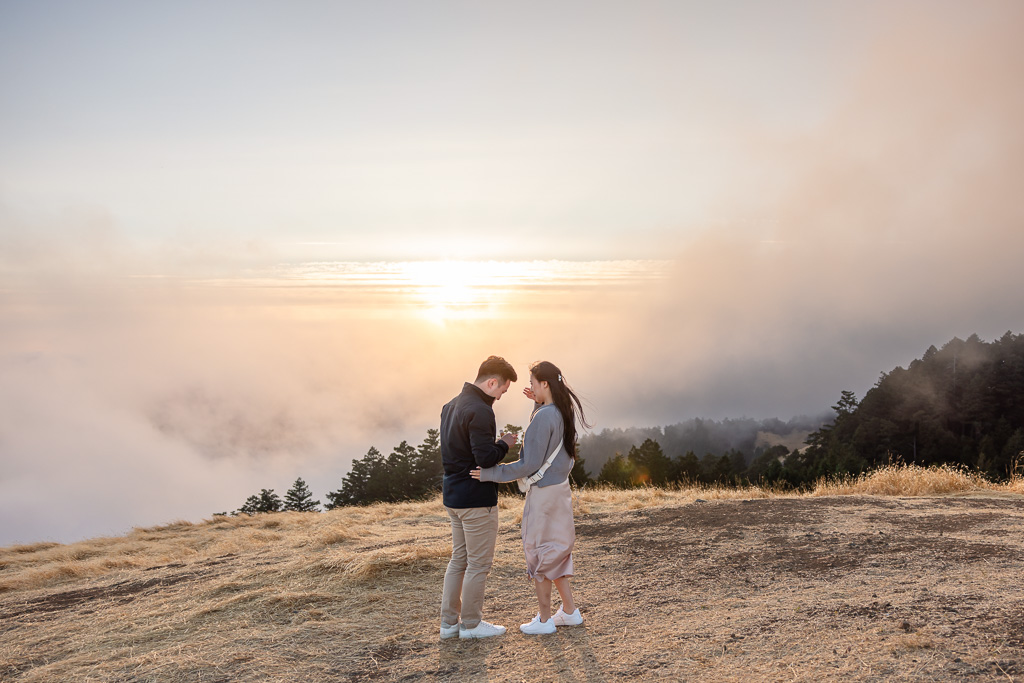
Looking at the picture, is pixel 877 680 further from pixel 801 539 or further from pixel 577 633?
pixel 801 539

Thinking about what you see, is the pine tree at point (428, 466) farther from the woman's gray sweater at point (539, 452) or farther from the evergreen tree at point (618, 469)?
the woman's gray sweater at point (539, 452)

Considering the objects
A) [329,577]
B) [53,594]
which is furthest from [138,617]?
[53,594]

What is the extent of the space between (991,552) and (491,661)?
18.9 ft

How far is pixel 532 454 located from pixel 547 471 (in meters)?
0.22

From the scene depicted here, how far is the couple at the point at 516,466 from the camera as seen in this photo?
18.4ft

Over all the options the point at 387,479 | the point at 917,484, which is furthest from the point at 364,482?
the point at 917,484

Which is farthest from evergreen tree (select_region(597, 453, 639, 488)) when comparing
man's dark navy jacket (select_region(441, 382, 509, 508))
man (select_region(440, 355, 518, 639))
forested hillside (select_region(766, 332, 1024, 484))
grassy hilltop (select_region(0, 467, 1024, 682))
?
man's dark navy jacket (select_region(441, 382, 509, 508))

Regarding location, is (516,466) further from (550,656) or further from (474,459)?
(550,656)

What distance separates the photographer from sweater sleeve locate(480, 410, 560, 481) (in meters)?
5.57

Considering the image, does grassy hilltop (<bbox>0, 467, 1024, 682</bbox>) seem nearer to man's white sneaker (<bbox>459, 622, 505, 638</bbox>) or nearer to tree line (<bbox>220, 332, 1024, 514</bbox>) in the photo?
man's white sneaker (<bbox>459, 622, 505, 638</bbox>)

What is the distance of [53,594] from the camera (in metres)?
11.1

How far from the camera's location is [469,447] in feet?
18.9

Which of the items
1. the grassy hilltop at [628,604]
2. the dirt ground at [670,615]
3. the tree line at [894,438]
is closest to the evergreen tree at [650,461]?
the tree line at [894,438]

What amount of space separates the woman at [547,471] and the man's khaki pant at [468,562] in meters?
0.33
